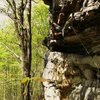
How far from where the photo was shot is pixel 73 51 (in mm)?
7832

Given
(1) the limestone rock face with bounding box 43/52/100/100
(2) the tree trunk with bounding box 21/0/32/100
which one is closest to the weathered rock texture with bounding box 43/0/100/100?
(1) the limestone rock face with bounding box 43/52/100/100

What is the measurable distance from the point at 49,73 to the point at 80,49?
119 cm

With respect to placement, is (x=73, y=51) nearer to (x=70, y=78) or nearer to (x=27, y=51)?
(x=70, y=78)

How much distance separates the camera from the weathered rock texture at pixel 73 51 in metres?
6.40

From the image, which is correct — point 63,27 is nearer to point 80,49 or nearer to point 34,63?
point 80,49

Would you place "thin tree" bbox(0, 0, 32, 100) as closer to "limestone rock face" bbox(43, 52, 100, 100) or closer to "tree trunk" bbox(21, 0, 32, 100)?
"tree trunk" bbox(21, 0, 32, 100)

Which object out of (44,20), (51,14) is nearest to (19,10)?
(51,14)

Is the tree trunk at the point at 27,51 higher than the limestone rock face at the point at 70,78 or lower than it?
higher

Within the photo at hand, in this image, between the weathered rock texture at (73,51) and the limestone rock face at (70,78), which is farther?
the limestone rock face at (70,78)

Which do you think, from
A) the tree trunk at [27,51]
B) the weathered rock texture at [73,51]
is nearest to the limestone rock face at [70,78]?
the weathered rock texture at [73,51]

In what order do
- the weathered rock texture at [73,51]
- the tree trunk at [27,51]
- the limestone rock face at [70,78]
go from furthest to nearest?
the tree trunk at [27,51]
the limestone rock face at [70,78]
the weathered rock texture at [73,51]

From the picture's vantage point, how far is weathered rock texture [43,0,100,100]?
6.40m

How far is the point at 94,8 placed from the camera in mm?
5801

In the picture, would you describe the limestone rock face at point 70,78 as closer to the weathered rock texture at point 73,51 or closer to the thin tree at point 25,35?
the weathered rock texture at point 73,51
